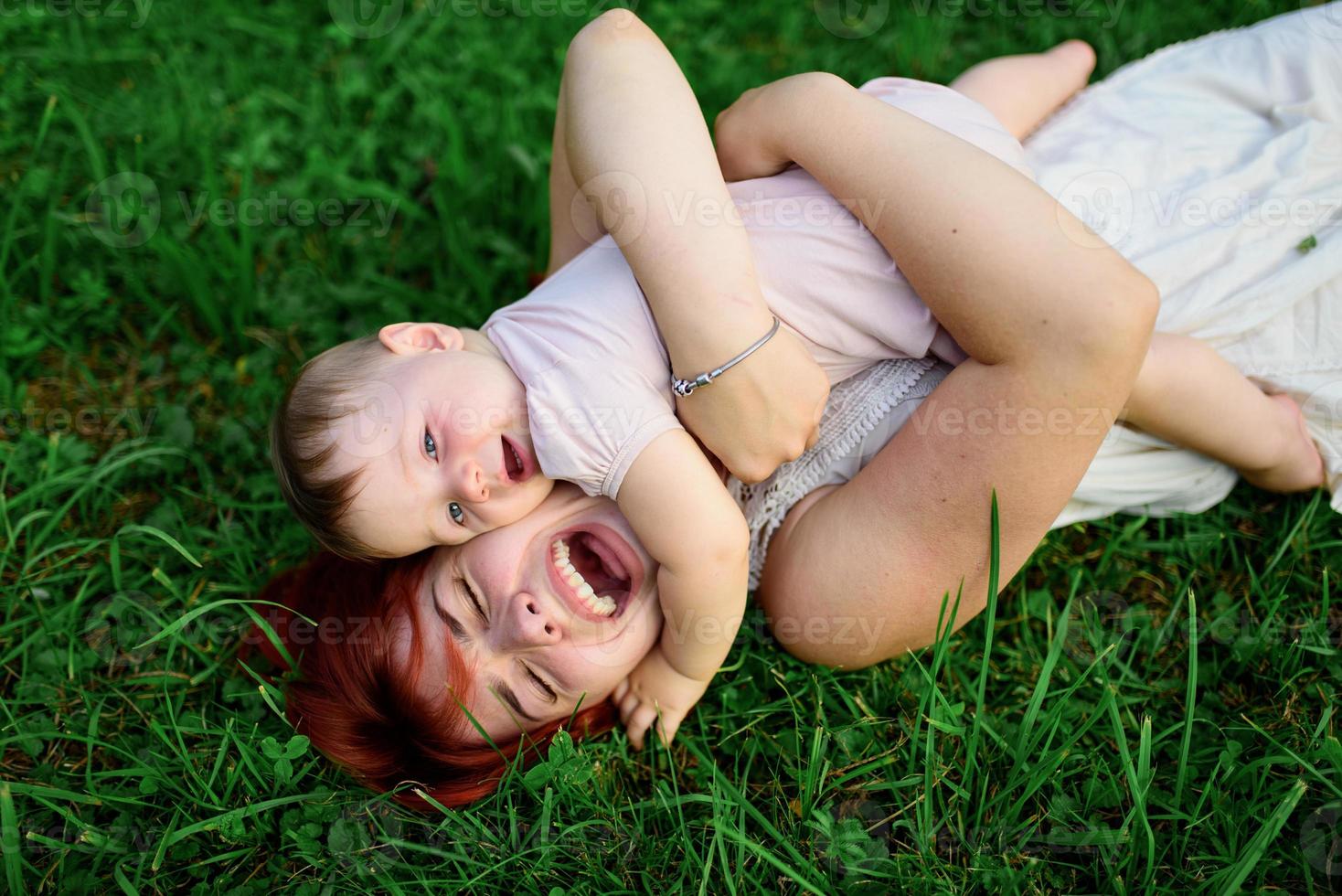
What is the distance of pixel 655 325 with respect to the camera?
2.05 metres

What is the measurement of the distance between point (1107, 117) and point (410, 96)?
243 centimetres

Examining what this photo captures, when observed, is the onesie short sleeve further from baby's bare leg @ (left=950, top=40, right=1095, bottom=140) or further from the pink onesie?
baby's bare leg @ (left=950, top=40, right=1095, bottom=140)

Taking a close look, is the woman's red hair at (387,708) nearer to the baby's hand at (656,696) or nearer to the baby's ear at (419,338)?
the baby's hand at (656,696)

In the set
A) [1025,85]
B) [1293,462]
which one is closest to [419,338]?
[1025,85]

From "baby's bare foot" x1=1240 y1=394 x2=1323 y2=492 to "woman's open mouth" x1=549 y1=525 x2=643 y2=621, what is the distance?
5.38 feet

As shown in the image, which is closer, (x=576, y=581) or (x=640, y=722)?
(x=576, y=581)

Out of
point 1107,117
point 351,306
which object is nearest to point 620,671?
point 351,306

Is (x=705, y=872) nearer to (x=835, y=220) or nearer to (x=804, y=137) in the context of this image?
(x=835, y=220)

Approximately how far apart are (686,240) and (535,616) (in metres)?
0.85

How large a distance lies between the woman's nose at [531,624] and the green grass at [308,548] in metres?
0.29

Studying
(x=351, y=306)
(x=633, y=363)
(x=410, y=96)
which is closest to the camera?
(x=633, y=363)

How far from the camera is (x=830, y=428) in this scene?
2234 millimetres

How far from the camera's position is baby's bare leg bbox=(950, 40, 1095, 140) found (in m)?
2.66

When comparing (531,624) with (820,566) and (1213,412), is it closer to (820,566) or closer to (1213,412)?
(820,566)
